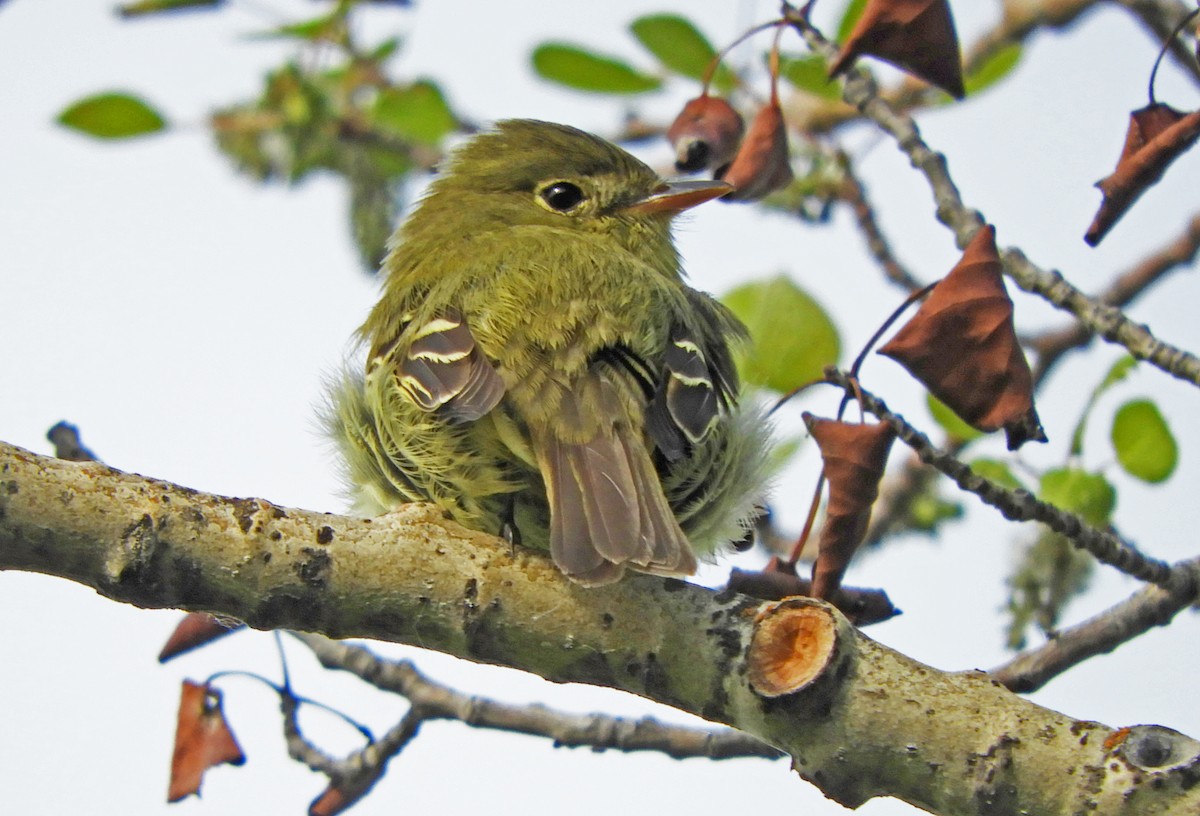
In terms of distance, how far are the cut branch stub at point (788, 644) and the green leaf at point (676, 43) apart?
2.63 metres

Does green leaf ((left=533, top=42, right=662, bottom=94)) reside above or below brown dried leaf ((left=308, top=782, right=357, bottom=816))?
above

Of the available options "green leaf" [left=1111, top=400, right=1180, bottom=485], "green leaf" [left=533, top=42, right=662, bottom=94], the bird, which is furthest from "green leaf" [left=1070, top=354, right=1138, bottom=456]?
"green leaf" [left=533, top=42, right=662, bottom=94]

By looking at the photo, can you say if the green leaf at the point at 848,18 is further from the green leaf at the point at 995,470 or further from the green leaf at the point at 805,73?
the green leaf at the point at 995,470

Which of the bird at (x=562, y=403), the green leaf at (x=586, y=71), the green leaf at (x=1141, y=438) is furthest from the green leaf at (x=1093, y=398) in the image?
the green leaf at (x=586, y=71)

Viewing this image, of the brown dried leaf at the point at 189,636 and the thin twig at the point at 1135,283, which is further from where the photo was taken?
the thin twig at the point at 1135,283

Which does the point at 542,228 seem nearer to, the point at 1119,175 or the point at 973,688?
the point at 1119,175

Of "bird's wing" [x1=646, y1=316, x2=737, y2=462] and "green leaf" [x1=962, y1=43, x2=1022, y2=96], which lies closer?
"bird's wing" [x1=646, y1=316, x2=737, y2=462]

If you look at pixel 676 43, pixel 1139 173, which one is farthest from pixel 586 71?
pixel 1139 173

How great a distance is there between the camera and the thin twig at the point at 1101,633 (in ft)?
10.8

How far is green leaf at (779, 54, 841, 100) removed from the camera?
16.4 feet

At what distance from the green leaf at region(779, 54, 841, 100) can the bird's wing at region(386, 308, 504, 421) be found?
1826 millimetres

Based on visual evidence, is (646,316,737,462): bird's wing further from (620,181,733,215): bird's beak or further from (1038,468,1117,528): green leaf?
(1038,468,1117,528): green leaf

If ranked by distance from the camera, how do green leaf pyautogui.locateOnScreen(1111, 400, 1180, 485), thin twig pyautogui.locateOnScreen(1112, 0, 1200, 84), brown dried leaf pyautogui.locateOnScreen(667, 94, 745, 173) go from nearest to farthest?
thin twig pyautogui.locateOnScreen(1112, 0, 1200, 84)
brown dried leaf pyautogui.locateOnScreen(667, 94, 745, 173)
green leaf pyautogui.locateOnScreen(1111, 400, 1180, 485)

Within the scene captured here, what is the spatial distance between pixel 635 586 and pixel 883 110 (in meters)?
1.72
